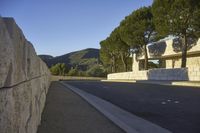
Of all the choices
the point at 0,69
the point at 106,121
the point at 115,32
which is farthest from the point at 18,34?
the point at 115,32

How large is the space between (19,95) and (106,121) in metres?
5.84

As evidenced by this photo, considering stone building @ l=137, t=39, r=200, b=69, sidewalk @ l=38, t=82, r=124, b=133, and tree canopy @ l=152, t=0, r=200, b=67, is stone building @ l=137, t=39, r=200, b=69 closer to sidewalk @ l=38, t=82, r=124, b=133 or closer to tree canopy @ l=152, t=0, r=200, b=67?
tree canopy @ l=152, t=0, r=200, b=67

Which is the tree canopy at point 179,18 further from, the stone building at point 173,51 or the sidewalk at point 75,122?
the sidewalk at point 75,122

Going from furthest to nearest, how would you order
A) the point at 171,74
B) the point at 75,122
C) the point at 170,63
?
the point at 170,63
the point at 171,74
the point at 75,122

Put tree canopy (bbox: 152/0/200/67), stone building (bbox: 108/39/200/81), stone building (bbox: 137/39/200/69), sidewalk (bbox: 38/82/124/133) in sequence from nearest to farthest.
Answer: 1. sidewalk (bbox: 38/82/124/133)
2. tree canopy (bbox: 152/0/200/67)
3. stone building (bbox: 108/39/200/81)
4. stone building (bbox: 137/39/200/69)

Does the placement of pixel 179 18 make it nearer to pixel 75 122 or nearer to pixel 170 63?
pixel 170 63

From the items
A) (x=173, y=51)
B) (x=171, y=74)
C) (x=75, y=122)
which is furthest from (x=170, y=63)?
(x=75, y=122)

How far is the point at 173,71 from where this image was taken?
151 feet

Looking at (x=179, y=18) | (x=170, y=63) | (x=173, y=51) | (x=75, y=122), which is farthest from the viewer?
(x=170, y=63)

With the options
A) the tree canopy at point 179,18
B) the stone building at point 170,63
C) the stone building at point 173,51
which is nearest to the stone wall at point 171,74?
the stone building at point 170,63

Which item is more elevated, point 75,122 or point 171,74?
point 171,74

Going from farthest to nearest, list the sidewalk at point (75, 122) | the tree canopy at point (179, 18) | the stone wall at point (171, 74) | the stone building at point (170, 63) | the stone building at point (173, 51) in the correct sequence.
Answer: the stone building at point (173, 51) → the stone building at point (170, 63) → the tree canopy at point (179, 18) → the stone wall at point (171, 74) → the sidewalk at point (75, 122)

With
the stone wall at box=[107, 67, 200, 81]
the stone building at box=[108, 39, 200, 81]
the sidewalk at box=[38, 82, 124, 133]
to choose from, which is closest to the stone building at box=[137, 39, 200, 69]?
the stone building at box=[108, 39, 200, 81]

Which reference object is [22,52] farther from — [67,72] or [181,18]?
[67,72]
